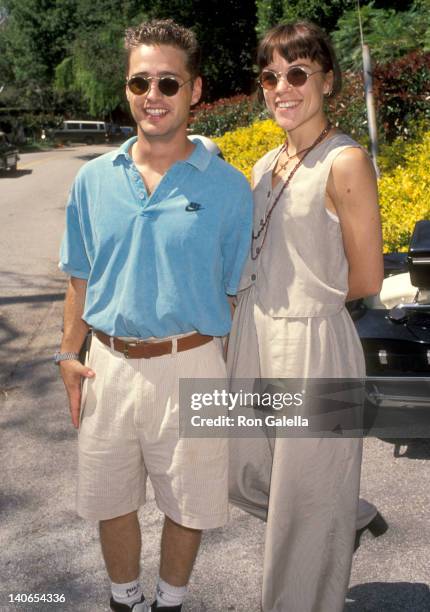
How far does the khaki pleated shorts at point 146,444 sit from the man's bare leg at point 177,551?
0.23ft

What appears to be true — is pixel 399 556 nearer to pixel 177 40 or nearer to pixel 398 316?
pixel 398 316

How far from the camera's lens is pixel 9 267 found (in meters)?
9.34

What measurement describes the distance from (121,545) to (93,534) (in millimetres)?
855

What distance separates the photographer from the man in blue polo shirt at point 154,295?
2.37 meters

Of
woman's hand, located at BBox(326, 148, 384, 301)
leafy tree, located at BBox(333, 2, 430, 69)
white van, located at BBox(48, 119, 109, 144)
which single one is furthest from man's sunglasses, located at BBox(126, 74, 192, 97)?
white van, located at BBox(48, 119, 109, 144)

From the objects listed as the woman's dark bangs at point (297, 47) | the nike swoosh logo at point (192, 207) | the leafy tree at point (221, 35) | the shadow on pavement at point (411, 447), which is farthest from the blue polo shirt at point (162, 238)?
the leafy tree at point (221, 35)

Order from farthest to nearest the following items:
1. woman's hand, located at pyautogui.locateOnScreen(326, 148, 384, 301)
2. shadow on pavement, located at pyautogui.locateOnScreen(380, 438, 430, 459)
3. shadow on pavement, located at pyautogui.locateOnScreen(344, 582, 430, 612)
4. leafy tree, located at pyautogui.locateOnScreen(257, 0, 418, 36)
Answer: leafy tree, located at pyautogui.locateOnScreen(257, 0, 418, 36), shadow on pavement, located at pyautogui.locateOnScreen(380, 438, 430, 459), shadow on pavement, located at pyautogui.locateOnScreen(344, 582, 430, 612), woman's hand, located at pyautogui.locateOnScreen(326, 148, 384, 301)

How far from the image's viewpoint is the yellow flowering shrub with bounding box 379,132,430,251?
17.6 feet

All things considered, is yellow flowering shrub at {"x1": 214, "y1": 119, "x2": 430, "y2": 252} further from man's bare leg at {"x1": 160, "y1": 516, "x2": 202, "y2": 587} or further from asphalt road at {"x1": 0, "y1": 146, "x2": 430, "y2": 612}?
man's bare leg at {"x1": 160, "y1": 516, "x2": 202, "y2": 587}

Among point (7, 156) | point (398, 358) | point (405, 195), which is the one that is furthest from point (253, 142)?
point (7, 156)

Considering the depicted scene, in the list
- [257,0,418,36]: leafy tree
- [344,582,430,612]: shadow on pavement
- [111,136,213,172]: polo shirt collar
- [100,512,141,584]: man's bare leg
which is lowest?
[344,582,430,612]: shadow on pavement

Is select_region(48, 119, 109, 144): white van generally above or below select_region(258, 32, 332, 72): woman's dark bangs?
below

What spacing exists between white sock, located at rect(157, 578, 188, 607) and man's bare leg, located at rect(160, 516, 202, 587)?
2 cm

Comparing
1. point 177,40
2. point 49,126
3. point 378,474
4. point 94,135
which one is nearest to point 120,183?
point 177,40
